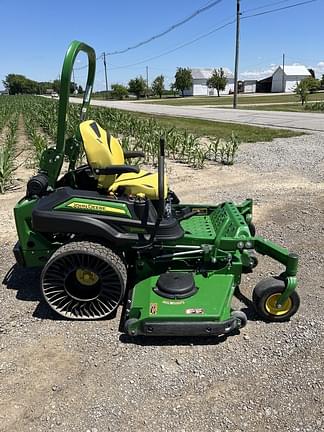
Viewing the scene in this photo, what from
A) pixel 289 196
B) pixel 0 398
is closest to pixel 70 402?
pixel 0 398

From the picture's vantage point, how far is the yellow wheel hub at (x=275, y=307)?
3.11 metres

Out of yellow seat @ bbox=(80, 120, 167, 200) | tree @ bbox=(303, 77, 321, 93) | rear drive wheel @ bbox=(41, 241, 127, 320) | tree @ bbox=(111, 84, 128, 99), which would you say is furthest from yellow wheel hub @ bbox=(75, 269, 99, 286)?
tree @ bbox=(111, 84, 128, 99)

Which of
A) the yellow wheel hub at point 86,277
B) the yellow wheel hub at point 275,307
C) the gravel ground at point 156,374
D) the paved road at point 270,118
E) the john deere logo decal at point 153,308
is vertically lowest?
the gravel ground at point 156,374

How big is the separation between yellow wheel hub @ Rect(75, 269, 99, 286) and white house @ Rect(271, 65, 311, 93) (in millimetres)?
81044

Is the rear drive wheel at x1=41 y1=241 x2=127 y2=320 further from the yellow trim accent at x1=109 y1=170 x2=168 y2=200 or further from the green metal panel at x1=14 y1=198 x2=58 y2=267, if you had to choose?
the yellow trim accent at x1=109 y1=170 x2=168 y2=200

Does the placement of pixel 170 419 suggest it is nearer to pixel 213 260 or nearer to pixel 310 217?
pixel 213 260

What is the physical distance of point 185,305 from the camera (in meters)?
2.86

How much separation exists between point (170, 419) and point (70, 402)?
1.93 feet

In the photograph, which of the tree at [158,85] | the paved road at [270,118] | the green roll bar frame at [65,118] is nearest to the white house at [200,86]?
the tree at [158,85]

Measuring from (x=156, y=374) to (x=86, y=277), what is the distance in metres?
0.90

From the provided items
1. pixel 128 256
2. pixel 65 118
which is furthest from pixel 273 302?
pixel 65 118

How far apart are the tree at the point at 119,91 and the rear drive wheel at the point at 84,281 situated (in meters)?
77.6

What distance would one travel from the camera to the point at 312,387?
252 centimetres

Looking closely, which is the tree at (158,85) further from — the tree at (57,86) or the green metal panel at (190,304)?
the green metal panel at (190,304)
